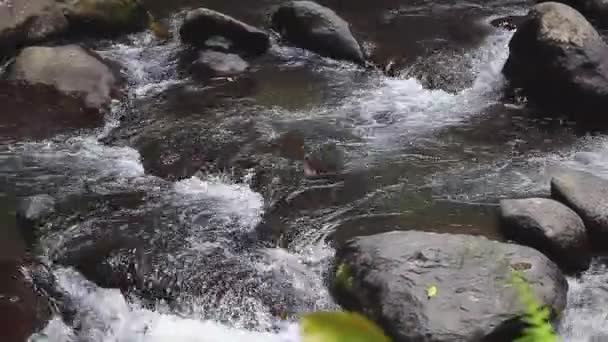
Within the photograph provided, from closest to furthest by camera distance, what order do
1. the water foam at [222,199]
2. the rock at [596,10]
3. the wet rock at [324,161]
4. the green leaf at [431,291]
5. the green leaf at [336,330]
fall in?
the green leaf at [336,330], the green leaf at [431,291], the water foam at [222,199], the wet rock at [324,161], the rock at [596,10]

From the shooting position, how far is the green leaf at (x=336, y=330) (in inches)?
71.6

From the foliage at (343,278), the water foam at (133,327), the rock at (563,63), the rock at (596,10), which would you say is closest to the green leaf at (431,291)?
the foliage at (343,278)

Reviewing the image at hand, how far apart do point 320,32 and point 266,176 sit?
2.90 meters

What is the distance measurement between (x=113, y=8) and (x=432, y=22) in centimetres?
412

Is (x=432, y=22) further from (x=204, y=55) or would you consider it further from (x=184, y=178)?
(x=184, y=178)

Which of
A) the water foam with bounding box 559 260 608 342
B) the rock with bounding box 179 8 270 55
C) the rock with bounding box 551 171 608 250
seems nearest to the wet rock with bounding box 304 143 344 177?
the rock with bounding box 551 171 608 250

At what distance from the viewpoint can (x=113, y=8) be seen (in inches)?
343

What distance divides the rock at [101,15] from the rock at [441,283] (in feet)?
16.5

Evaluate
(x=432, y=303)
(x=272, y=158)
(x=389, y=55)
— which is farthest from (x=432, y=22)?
(x=432, y=303)

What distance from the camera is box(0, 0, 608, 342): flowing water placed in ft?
15.6

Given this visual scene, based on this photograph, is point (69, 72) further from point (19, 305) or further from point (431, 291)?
point (431, 291)

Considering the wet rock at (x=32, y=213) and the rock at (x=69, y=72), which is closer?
the wet rock at (x=32, y=213)

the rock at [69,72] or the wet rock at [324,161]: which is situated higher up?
the rock at [69,72]

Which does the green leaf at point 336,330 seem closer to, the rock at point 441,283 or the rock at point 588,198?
the rock at point 441,283
